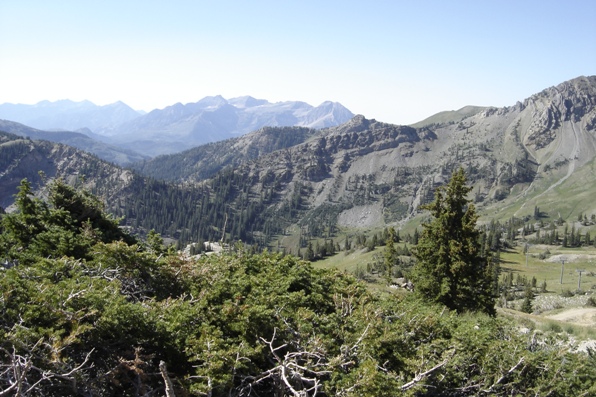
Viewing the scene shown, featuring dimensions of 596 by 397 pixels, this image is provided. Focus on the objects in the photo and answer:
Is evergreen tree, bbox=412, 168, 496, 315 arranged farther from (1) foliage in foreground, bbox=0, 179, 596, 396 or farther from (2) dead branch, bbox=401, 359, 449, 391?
(2) dead branch, bbox=401, 359, 449, 391

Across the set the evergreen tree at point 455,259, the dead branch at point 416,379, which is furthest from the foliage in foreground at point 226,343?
the evergreen tree at point 455,259

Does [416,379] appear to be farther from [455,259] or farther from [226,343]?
[455,259]

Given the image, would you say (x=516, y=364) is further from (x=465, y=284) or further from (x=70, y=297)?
(x=465, y=284)

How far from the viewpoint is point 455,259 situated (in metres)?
27.0

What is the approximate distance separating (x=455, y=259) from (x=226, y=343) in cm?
2120

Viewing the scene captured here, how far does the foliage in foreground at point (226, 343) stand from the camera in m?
8.47

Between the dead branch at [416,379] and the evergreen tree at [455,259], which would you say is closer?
the dead branch at [416,379]

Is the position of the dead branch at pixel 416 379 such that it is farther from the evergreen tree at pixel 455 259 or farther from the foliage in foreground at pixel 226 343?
the evergreen tree at pixel 455 259

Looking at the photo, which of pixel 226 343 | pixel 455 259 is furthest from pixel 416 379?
pixel 455 259

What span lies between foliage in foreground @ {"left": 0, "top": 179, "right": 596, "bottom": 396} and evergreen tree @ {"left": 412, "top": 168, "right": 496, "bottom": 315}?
11999 mm

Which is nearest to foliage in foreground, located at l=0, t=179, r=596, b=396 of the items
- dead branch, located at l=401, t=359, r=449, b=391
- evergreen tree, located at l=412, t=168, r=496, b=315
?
dead branch, located at l=401, t=359, r=449, b=391

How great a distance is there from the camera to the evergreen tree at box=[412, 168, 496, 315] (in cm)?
2675

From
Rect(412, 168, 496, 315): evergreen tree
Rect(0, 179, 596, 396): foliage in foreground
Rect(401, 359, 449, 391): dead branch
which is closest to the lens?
Rect(0, 179, 596, 396): foliage in foreground

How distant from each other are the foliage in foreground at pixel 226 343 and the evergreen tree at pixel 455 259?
12.0 m
